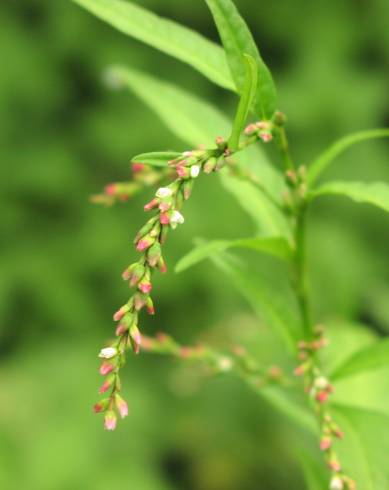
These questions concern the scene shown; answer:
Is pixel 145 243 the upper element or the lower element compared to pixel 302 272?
upper

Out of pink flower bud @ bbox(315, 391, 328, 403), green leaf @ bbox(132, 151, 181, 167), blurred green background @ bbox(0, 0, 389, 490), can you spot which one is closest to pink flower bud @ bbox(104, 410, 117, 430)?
green leaf @ bbox(132, 151, 181, 167)

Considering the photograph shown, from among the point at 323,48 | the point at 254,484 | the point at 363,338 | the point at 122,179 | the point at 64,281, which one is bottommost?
the point at 254,484

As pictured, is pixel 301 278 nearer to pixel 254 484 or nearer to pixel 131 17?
pixel 131 17

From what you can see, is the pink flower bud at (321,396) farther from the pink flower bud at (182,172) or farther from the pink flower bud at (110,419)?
the pink flower bud at (182,172)

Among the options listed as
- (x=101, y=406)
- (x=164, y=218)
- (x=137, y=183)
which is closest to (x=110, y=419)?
(x=101, y=406)

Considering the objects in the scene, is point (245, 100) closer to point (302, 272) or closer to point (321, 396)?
point (302, 272)

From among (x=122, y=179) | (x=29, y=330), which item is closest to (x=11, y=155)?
(x=122, y=179)

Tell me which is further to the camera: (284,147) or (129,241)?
(129,241)
